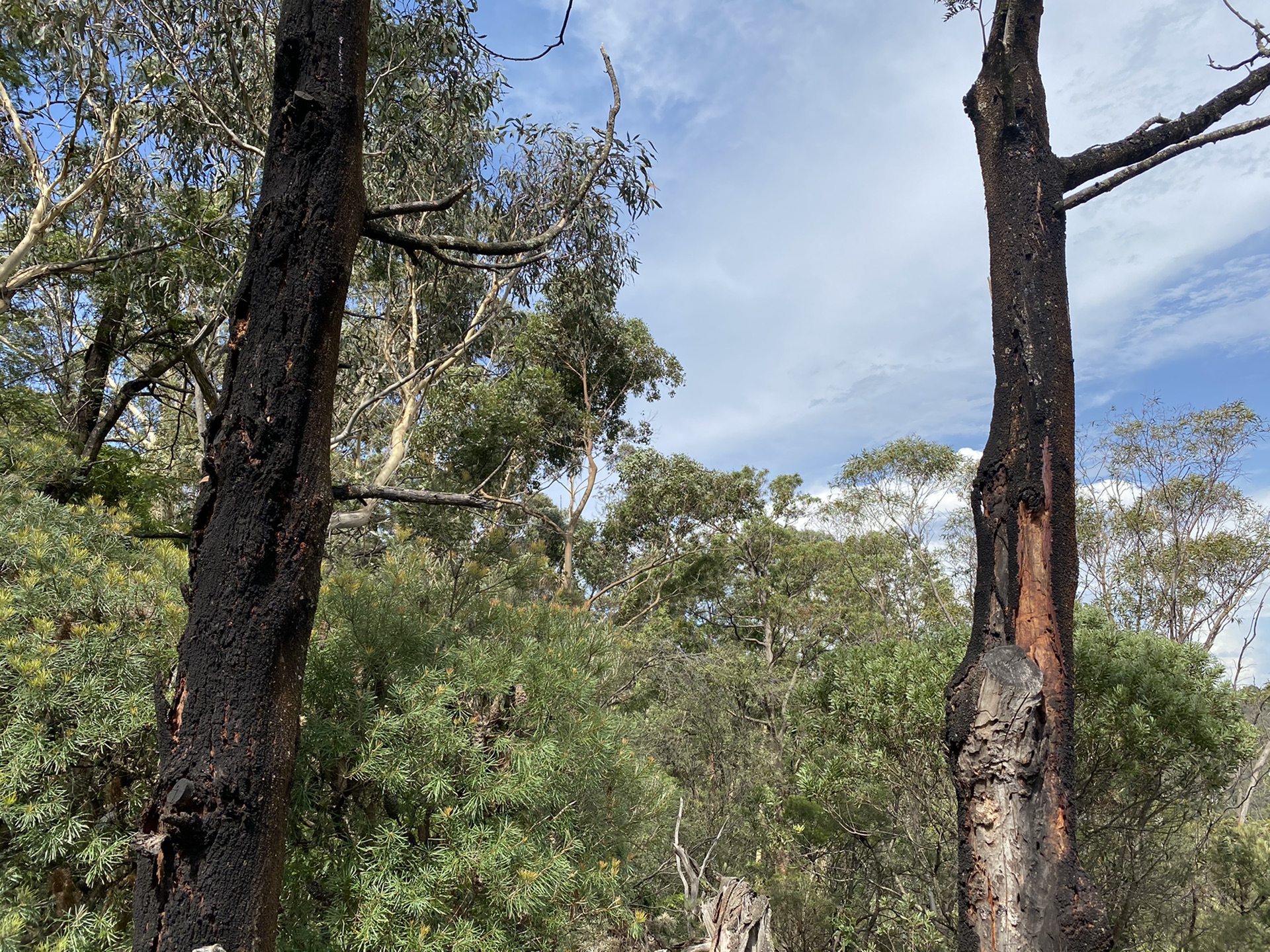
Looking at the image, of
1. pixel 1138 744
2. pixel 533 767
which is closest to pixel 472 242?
pixel 533 767

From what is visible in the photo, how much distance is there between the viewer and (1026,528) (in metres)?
3.08

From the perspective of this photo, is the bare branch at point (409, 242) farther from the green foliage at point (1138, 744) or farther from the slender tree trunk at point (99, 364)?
the slender tree trunk at point (99, 364)

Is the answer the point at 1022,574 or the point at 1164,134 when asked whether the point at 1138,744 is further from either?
the point at 1164,134

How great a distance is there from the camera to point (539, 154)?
7.86 metres

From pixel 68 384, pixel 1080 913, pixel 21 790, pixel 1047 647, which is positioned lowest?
pixel 1080 913

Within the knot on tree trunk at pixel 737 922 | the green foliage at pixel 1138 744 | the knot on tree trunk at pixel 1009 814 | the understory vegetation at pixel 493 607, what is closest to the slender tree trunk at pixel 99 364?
the understory vegetation at pixel 493 607

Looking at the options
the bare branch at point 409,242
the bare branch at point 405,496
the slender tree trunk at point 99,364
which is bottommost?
the bare branch at point 405,496

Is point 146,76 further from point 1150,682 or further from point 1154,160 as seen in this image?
point 1150,682

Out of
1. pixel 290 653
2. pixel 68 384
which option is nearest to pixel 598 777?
pixel 290 653

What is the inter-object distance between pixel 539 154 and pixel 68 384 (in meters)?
6.08

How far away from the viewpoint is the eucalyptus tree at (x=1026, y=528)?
104 inches

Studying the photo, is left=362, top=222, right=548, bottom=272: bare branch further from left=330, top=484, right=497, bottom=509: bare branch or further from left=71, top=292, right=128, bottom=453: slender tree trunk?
left=71, top=292, right=128, bottom=453: slender tree trunk

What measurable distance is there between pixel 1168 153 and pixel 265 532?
13.9ft

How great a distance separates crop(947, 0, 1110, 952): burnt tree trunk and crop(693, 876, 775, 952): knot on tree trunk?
2.54 ft
